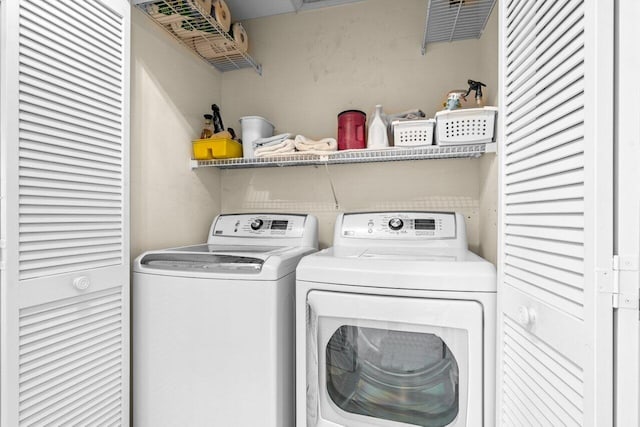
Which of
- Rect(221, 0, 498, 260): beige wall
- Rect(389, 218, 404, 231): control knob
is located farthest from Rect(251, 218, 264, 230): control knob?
Rect(389, 218, 404, 231): control knob

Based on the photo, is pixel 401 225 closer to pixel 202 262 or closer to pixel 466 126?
pixel 466 126

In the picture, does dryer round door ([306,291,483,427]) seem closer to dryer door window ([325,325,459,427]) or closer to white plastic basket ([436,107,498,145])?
dryer door window ([325,325,459,427])

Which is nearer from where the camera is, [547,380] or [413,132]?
[547,380]

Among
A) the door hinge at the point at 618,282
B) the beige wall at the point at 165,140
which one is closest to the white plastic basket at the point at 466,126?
the door hinge at the point at 618,282

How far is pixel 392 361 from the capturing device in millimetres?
1346

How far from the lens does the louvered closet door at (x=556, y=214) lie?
683 mm

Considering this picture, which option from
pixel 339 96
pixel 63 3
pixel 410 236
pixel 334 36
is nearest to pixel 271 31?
pixel 334 36

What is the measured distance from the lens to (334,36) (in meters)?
2.23

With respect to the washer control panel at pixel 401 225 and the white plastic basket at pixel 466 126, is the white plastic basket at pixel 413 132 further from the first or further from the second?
the washer control panel at pixel 401 225

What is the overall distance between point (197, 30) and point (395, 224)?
1.50 meters

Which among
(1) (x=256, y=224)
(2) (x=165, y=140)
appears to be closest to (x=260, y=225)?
(1) (x=256, y=224)

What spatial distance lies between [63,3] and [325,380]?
1.70 meters

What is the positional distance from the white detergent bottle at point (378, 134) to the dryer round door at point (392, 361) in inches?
35.9

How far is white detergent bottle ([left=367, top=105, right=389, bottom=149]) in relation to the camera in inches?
74.1
